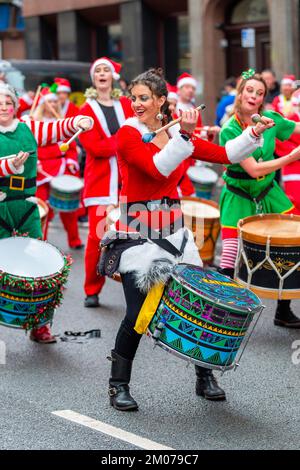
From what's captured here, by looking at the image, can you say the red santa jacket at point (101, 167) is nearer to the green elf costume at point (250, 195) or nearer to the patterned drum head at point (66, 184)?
the green elf costume at point (250, 195)

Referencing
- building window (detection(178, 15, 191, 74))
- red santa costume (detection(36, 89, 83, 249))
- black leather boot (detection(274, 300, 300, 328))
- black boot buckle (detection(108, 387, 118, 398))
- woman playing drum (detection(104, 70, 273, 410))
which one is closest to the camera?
woman playing drum (detection(104, 70, 273, 410))

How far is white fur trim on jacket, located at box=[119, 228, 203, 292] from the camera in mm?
4562

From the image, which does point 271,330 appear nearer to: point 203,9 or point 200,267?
point 200,267

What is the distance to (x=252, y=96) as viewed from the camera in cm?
618

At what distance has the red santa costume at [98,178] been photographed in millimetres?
7238

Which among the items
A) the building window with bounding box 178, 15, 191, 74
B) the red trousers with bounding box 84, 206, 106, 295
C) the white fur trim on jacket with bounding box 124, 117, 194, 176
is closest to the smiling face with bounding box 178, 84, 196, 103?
the red trousers with bounding box 84, 206, 106, 295

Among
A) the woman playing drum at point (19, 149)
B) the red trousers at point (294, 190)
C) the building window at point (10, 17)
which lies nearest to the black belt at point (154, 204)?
the woman playing drum at point (19, 149)

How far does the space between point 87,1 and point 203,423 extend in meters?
20.0

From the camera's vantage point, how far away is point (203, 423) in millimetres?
4570

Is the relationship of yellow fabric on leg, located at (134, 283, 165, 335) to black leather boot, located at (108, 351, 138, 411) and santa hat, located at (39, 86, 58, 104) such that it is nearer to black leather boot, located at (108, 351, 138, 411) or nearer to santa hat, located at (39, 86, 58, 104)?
black leather boot, located at (108, 351, 138, 411)

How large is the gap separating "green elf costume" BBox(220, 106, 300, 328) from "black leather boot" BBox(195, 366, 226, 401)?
5.24 ft

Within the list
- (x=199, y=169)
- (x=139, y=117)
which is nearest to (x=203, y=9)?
(x=199, y=169)

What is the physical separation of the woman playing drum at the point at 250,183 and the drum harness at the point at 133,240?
153 cm

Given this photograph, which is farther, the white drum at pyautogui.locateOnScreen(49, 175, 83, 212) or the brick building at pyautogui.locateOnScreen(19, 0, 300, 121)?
the brick building at pyautogui.locateOnScreen(19, 0, 300, 121)
